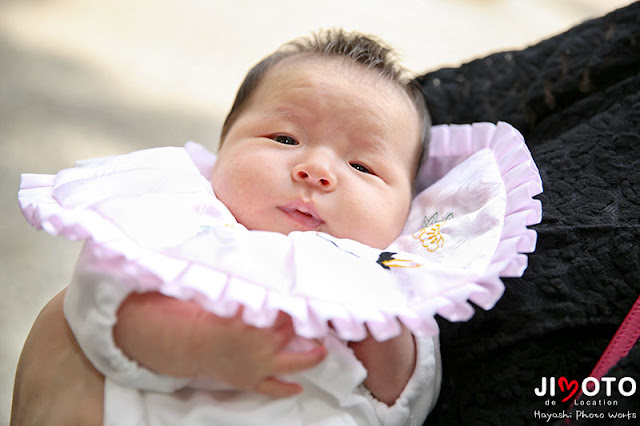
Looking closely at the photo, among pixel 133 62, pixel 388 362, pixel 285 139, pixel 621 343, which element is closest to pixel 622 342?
pixel 621 343

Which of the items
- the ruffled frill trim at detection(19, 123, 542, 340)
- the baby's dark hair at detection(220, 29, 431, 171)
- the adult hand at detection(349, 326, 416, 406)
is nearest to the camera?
the ruffled frill trim at detection(19, 123, 542, 340)

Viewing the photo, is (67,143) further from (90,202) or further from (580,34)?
(580,34)

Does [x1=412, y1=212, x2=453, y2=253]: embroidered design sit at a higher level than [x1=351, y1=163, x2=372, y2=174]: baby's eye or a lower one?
lower

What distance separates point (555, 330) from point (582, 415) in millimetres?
85

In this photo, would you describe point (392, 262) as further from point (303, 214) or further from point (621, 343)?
point (621, 343)

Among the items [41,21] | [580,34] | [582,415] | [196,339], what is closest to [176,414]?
[196,339]

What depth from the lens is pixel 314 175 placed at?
75 cm

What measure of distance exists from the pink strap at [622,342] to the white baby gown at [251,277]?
0.38ft

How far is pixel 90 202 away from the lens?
641mm

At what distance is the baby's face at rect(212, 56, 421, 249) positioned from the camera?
75 cm

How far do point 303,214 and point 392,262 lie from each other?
0.40 feet

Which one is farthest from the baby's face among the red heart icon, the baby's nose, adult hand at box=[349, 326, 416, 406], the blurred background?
the blurred background

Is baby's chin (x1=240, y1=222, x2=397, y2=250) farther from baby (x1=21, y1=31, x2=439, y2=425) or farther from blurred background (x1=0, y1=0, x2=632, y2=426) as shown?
blurred background (x1=0, y1=0, x2=632, y2=426)

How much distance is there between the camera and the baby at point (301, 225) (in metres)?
0.58
